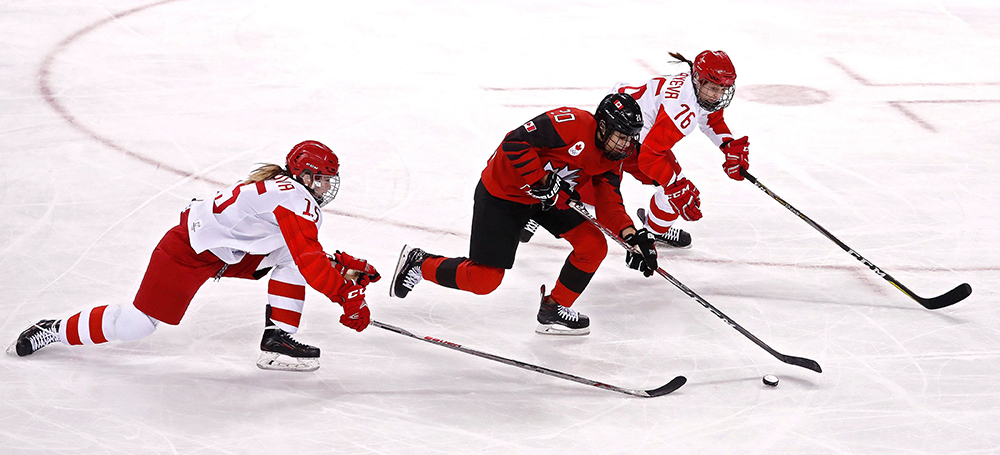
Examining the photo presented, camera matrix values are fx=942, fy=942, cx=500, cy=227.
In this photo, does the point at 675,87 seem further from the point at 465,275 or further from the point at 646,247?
the point at 465,275

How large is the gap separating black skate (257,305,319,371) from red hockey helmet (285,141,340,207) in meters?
0.47

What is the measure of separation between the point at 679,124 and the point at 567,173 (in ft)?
2.22

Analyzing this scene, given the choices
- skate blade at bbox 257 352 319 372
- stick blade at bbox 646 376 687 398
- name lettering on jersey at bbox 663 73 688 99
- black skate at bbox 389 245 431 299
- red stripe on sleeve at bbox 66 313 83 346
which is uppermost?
name lettering on jersey at bbox 663 73 688 99

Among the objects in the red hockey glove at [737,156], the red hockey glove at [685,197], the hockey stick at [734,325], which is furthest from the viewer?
the red hockey glove at [737,156]

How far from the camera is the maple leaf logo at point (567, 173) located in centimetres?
360

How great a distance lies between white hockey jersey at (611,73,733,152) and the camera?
4.02 m

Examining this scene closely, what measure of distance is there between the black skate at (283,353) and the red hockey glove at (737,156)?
2032 mm

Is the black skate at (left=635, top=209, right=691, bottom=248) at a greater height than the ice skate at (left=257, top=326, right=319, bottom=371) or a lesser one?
lesser

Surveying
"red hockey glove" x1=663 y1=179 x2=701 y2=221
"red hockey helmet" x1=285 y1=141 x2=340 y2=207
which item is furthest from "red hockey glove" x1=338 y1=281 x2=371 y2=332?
"red hockey glove" x1=663 y1=179 x2=701 y2=221

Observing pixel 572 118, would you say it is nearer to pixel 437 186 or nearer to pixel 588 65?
pixel 437 186

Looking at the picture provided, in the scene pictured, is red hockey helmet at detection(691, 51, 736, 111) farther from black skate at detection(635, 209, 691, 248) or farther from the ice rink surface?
the ice rink surface

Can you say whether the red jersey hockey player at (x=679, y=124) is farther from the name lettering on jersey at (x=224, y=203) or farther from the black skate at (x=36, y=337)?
the black skate at (x=36, y=337)

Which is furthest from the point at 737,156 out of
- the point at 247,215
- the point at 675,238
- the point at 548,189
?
the point at 247,215

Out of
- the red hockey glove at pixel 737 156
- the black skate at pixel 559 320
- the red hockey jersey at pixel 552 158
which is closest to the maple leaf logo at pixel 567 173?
the red hockey jersey at pixel 552 158
